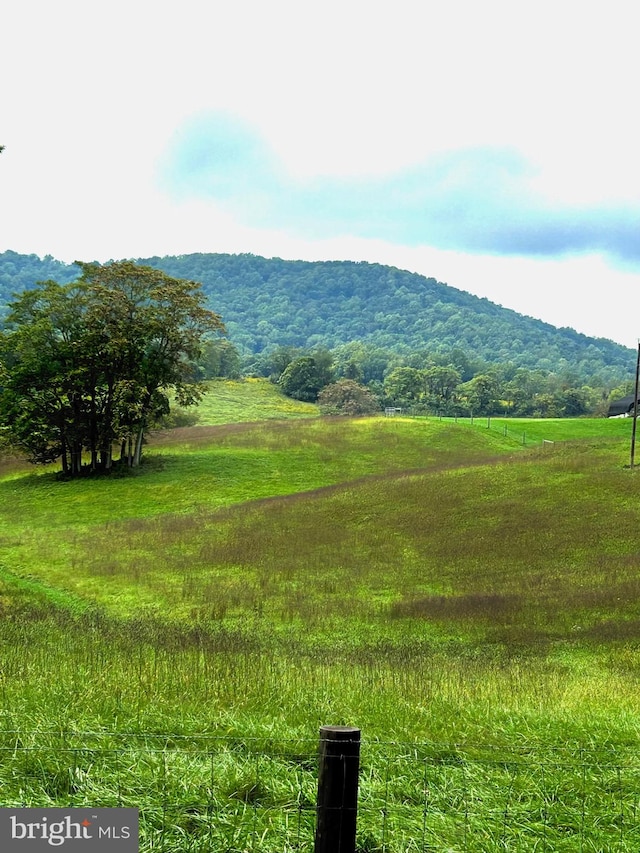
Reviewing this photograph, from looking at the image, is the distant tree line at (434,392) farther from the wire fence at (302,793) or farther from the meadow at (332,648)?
the wire fence at (302,793)

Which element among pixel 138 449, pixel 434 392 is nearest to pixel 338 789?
pixel 138 449

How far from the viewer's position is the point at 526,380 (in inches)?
6565

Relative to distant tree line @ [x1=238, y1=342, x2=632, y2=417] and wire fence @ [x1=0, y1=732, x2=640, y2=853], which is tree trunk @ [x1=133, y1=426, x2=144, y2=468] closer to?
wire fence @ [x1=0, y1=732, x2=640, y2=853]

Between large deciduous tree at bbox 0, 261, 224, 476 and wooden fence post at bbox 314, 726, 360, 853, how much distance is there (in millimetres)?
48977

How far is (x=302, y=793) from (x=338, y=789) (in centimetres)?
170

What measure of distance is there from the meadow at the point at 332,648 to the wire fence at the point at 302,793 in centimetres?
2

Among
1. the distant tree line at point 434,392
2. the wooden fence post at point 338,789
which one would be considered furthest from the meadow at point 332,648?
the distant tree line at point 434,392

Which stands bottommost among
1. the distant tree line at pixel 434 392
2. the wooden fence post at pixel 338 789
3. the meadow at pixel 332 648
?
the meadow at pixel 332 648

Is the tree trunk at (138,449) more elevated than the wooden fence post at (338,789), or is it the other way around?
the wooden fence post at (338,789)

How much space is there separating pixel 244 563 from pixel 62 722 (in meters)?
21.7

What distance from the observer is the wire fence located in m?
5.26

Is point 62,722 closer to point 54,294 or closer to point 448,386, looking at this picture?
point 54,294

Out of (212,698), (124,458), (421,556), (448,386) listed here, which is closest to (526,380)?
(448,386)

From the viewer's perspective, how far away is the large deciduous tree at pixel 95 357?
52250mm
